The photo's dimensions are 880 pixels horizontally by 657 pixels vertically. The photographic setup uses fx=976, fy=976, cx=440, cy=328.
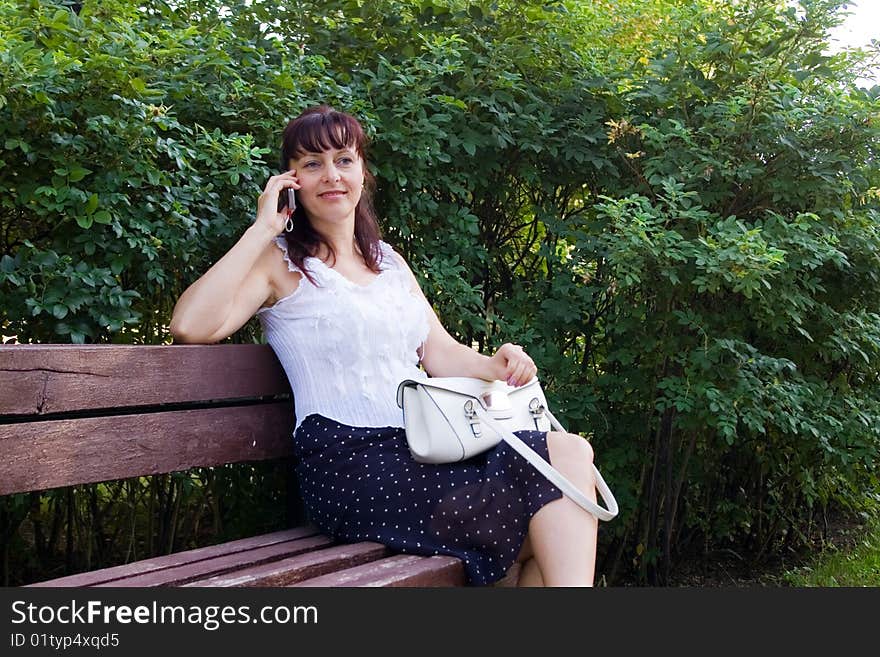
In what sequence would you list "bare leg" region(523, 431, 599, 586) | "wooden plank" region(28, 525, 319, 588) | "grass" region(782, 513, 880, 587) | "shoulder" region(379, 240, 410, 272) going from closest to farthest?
"wooden plank" region(28, 525, 319, 588)
"bare leg" region(523, 431, 599, 586)
"shoulder" region(379, 240, 410, 272)
"grass" region(782, 513, 880, 587)

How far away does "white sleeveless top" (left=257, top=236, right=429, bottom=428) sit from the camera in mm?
2732

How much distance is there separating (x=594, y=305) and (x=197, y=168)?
1.66m

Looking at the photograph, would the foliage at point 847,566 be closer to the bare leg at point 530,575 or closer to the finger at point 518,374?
the bare leg at point 530,575

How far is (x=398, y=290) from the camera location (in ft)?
9.90

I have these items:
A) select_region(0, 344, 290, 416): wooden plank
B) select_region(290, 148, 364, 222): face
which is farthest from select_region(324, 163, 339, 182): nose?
select_region(0, 344, 290, 416): wooden plank

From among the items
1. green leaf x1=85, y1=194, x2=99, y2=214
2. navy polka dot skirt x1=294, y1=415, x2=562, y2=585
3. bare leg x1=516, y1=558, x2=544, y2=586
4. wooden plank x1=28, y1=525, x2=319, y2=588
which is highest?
green leaf x1=85, y1=194, x2=99, y2=214

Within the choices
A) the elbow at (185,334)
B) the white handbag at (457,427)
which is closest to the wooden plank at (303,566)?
the white handbag at (457,427)

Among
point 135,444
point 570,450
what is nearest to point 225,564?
point 135,444

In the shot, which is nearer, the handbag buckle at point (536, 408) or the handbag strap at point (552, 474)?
Result: the handbag strap at point (552, 474)

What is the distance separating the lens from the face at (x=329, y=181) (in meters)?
2.89

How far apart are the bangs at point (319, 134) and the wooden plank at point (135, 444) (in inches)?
29.9

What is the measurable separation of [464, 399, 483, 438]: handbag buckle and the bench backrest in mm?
618

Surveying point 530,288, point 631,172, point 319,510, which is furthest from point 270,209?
point 631,172

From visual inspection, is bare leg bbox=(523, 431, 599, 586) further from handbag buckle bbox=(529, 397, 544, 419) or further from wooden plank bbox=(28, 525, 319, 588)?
wooden plank bbox=(28, 525, 319, 588)
